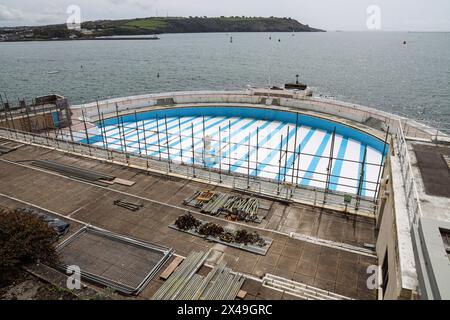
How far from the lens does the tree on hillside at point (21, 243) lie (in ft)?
35.4

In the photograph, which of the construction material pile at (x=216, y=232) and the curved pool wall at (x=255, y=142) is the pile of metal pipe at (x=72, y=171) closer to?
the curved pool wall at (x=255, y=142)

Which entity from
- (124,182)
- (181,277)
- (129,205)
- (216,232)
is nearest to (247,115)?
(124,182)

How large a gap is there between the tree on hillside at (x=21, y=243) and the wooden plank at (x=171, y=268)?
4.47 metres

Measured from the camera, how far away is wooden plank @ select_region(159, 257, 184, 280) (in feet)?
37.5

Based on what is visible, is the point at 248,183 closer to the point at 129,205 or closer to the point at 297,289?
the point at 129,205

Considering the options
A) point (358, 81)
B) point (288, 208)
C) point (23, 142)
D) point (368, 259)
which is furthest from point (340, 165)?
point (358, 81)

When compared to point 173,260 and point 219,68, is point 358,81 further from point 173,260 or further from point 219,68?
point 173,260

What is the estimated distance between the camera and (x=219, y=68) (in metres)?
101

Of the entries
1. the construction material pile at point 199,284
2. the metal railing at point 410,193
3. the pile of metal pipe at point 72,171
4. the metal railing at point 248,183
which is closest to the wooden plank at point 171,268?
the construction material pile at point 199,284

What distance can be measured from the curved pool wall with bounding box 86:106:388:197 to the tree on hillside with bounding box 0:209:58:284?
11.8 meters

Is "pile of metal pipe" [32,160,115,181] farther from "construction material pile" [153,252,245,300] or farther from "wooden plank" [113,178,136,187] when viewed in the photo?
"construction material pile" [153,252,245,300]

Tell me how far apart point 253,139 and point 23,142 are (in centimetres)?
2200

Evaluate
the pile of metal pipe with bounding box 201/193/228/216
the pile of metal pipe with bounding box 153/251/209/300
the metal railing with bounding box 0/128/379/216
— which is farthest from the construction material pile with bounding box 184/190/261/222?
the pile of metal pipe with bounding box 153/251/209/300

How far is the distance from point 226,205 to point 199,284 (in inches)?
223
